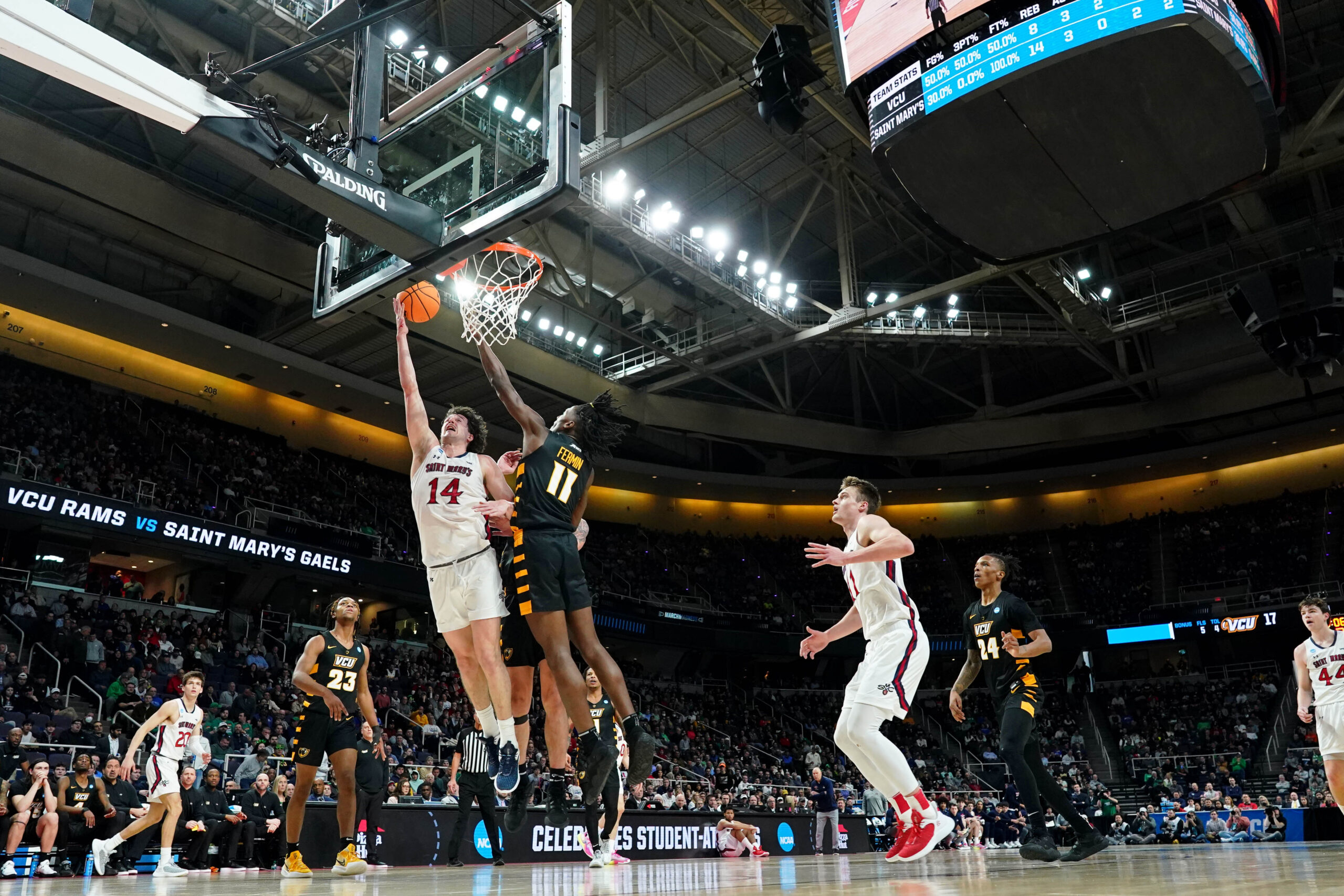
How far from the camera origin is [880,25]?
9.97 meters

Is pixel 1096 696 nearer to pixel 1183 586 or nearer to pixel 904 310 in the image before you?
pixel 1183 586

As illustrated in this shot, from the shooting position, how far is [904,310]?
24344 mm

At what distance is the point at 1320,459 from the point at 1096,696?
38.7 feet

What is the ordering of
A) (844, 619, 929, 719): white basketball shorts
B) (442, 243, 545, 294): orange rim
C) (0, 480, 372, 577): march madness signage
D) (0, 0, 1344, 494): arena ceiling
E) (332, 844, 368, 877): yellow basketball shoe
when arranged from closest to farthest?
(844, 619, 929, 719): white basketball shorts < (332, 844, 368, 877): yellow basketball shoe < (442, 243, 545, 294): orange rim < (0, 0, 1344, 494): arena ceiling < (0, 480, 372, 577): march madness signage

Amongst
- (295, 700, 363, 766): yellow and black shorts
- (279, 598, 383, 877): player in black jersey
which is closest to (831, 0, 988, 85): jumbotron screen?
(279, 598, 383, 877): player in black jersey

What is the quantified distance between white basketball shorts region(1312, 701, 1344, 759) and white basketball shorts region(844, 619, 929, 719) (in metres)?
4.39

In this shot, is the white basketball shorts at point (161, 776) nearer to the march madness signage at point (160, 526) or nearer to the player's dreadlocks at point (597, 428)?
the player's dreadlocks at point (597, 428)

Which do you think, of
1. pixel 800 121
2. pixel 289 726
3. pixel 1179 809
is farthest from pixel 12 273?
pixel 1179 809

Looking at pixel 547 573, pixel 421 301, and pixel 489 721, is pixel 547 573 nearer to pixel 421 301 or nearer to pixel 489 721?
pixel 489 721

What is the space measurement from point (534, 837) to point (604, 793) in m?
7.62

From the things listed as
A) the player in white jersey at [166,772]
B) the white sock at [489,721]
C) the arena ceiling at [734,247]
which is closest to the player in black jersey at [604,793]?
the white sock at [489,721]

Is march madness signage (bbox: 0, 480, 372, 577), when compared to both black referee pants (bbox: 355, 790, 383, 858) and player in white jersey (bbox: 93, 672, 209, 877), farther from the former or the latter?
black referee pants (bbox: 355, 790, 383, 858)

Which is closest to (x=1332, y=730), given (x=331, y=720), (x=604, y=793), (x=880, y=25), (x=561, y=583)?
(x=604, y=793)

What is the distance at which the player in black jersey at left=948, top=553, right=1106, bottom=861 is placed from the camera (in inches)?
264
